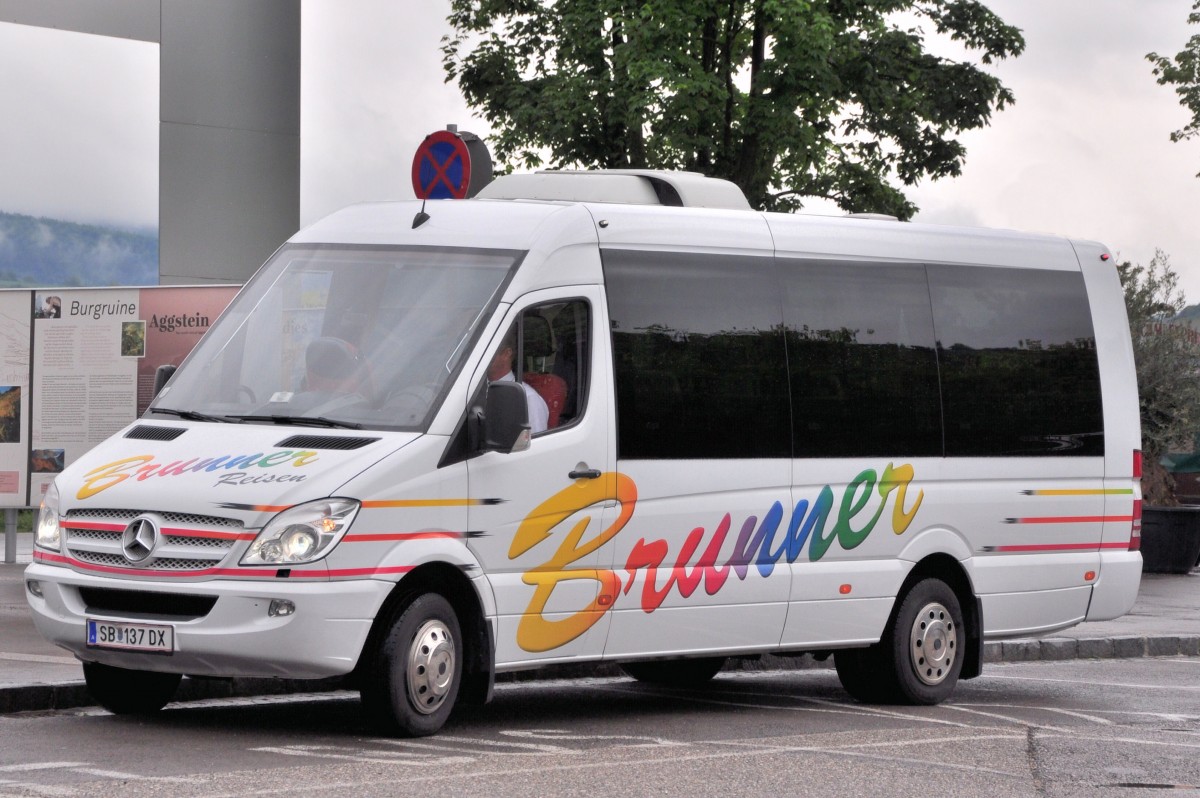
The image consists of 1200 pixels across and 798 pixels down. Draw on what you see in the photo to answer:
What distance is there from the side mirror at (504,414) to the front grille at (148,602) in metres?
1.51

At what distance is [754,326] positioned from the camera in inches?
448

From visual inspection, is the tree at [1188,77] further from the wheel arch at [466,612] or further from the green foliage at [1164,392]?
the wheel arch at [466,612]

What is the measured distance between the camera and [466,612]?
9719 millimetres

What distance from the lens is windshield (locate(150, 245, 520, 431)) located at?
31.7 ft

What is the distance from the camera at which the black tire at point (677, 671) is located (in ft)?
42.4

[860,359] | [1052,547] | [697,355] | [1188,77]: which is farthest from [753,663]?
[1188,77]

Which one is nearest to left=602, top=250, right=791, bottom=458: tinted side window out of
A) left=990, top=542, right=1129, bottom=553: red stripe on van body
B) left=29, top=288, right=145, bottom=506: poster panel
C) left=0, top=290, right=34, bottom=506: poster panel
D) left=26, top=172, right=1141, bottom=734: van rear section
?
left=26, top=172, right=1141, bottom=734: van rear section

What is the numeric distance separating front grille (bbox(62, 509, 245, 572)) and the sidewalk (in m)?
1.21

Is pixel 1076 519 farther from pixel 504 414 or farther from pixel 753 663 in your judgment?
pixel 504 414

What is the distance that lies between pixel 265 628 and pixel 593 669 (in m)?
4.86

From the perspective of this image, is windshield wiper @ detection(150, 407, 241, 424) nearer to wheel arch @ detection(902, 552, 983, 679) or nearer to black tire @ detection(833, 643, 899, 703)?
black tire @ detection(833, 643, 899, 703)

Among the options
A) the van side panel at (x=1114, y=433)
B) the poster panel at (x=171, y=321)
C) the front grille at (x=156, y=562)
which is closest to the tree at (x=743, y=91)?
the poster panel at (x=171, y=321)

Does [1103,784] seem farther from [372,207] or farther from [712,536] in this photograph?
[372,207]

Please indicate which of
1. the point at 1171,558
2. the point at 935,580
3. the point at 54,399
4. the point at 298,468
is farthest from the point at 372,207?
the point at 1171,558
